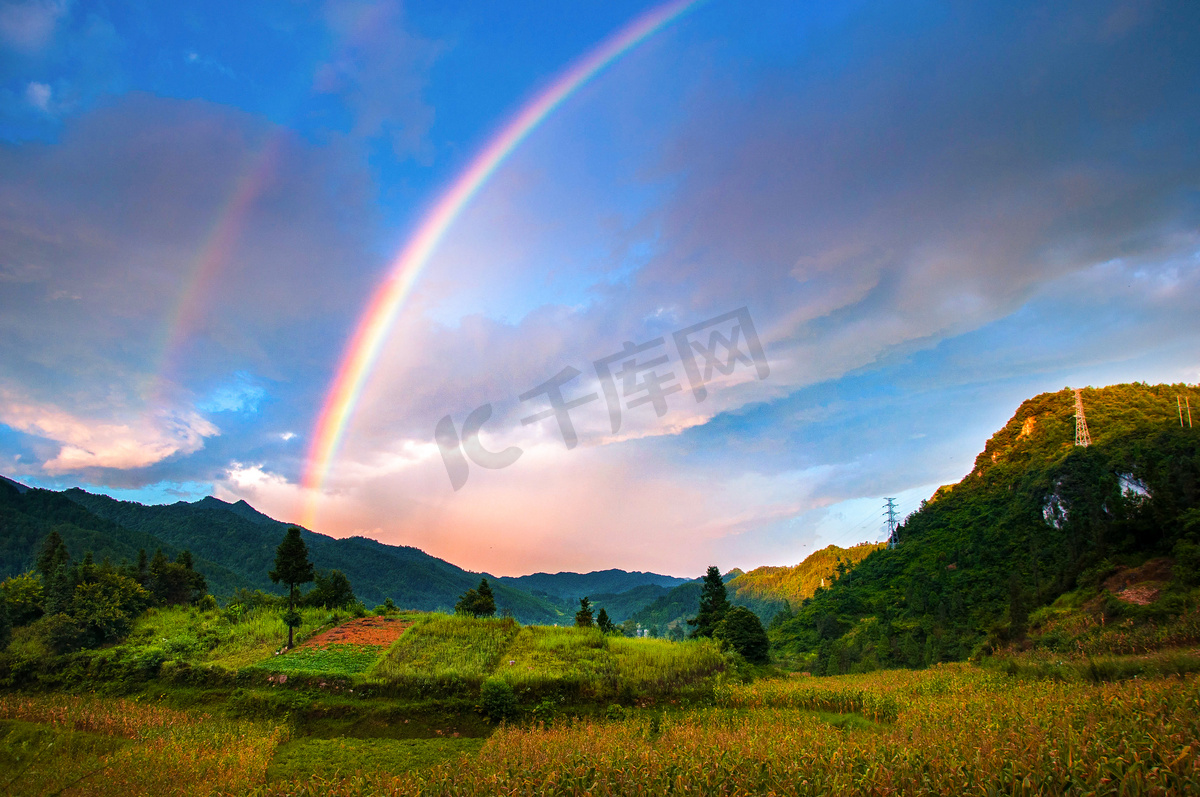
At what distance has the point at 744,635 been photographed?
109ft

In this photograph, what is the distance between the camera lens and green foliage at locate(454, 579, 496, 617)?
108 ft

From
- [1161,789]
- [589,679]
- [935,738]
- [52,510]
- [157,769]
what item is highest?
[52,510]

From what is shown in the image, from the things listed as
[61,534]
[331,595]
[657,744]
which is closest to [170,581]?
[331,595]

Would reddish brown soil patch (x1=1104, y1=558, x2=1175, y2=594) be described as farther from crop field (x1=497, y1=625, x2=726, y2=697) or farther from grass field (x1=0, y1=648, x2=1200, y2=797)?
crop field (x1=497, y1=625, x2=726, y2=697)

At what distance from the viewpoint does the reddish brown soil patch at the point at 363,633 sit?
25.9 m

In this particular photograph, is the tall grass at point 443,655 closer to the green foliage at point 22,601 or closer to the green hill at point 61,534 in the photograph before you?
the green foliage at point 22,601

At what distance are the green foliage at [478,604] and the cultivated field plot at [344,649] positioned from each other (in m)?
4.11

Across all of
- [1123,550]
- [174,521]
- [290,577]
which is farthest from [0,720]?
[174,521]

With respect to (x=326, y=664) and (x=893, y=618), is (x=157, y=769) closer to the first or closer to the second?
(x=326, y=664)

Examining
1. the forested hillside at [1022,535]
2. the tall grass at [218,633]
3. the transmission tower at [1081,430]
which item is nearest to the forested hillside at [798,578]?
the forested hillside at [1022,535]

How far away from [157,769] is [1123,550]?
56334 millimetres

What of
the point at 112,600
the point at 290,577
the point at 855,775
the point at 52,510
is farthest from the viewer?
the point at 52,510

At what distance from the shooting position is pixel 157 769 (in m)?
10.2

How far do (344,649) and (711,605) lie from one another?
1012 inches
